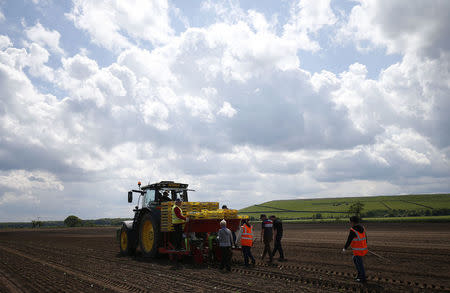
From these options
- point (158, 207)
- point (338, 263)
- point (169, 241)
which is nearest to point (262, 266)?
point (338, 263)

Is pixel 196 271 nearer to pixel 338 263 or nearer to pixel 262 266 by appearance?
pixel 262 266

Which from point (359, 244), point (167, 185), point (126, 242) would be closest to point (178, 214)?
point (167, 185)

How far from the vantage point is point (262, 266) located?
11289mm

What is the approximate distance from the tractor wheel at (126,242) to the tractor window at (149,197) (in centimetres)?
147

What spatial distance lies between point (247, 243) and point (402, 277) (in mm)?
4570

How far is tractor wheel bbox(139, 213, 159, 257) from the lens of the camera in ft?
41.2

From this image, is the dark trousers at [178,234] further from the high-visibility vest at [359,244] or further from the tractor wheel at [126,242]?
the high-visibility vest at [359,244]

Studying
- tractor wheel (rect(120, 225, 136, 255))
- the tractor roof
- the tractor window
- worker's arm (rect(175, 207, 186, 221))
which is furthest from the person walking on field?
tractor wheel (rect(120, 225, 136, 255))

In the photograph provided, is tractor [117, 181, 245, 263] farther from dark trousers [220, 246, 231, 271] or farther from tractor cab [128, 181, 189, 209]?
dark trousers [220, 246, 231, 271]

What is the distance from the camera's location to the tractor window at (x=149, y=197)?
1404 centimetres

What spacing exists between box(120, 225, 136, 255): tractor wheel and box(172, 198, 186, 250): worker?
3.20 metres

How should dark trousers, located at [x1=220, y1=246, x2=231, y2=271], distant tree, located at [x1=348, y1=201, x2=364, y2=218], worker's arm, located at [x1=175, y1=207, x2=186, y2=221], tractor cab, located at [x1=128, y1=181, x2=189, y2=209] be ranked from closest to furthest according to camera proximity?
dark trousers, located at [x1=220, y1=246, x2=231, y2=271]
worker's arm, located at [x1=175, y1=207, x2=186, y2=221]
tractor cab, located at [x1=128, y1=181, x2=189, y2=209]
distant tree, located at [x1=348, y1=201, x2=364, y2=218]

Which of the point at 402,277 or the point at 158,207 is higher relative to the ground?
the point at 158,207

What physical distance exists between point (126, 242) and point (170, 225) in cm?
394
